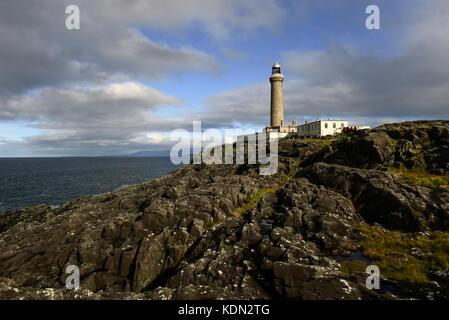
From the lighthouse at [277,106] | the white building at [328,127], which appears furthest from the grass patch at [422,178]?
the lighthouse at [277,106]

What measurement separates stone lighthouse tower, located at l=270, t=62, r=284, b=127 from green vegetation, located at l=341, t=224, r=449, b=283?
69991mm

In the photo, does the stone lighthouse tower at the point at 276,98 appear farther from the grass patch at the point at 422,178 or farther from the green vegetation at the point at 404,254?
the green vegetation at the point at 404,254

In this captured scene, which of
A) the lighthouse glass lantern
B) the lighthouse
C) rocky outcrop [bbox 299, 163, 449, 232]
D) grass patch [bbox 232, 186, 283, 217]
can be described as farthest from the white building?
grass patch [bbox 232, 186, 283, 217]

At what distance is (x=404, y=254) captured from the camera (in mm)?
19266

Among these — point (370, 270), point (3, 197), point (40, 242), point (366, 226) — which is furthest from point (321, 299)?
point (3, 197)

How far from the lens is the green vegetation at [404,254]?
17.2m

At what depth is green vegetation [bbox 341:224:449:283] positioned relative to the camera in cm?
1719

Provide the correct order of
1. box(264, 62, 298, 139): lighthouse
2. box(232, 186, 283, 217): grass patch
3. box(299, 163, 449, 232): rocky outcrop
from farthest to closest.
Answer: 1. box(264, 62, 298, 139): lighthouse
2. box(232, 186, 283, 217): grass patch
3. box(299, 163, 449, 232): rocky outcrop

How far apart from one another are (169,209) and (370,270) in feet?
70.7

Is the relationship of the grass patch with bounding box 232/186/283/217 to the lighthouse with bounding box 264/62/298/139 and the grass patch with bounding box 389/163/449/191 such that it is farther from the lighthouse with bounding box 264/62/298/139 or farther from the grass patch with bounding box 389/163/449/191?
the lighthouse with bounding box 264/62/298/139

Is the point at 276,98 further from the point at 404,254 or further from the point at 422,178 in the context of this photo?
the point at 404,254

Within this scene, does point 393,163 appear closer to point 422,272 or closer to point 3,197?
point 422,272

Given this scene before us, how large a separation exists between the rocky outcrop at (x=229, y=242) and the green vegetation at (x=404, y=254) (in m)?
1.13

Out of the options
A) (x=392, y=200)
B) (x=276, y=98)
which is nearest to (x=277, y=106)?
(x=276, y=98)
